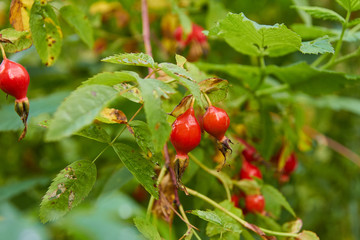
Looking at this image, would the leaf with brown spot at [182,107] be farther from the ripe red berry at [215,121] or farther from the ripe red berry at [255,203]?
the ripe red berry at [255,203]

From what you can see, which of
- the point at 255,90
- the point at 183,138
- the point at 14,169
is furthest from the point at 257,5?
the point at 14,169

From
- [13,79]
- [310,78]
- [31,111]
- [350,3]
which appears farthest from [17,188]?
[350,3]

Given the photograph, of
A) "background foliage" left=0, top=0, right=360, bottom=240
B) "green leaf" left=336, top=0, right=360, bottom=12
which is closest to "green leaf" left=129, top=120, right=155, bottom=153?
"background foliage" left=0, top=0, right=360, bottom=240

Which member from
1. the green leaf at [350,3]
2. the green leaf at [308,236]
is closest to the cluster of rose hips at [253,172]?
the green leaf at [308,236]

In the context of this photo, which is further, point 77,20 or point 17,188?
point 17,188

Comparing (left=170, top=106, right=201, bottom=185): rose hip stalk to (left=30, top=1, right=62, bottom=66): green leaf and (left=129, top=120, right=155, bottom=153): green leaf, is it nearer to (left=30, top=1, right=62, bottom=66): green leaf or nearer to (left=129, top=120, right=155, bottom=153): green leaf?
(left=129, top=120, right=155, bottom=153): green leaf

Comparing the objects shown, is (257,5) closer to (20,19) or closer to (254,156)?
(254,156)

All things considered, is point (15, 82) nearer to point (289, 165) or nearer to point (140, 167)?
point (140, 167)
